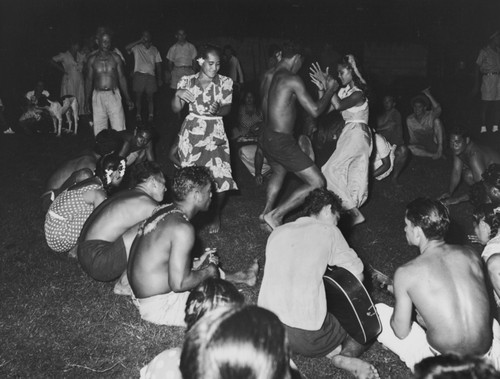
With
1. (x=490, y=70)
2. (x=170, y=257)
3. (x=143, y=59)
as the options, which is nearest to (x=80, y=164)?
(x=170, y=257)

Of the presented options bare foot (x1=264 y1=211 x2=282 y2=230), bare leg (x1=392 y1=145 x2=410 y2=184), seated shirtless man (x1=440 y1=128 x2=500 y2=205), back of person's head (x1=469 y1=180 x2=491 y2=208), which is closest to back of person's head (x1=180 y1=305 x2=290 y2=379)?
back of person's head (x1=469 y1=180 x2=491 y2=208)

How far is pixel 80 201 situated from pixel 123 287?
1.22 m

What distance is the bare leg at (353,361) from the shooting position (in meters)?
3.78

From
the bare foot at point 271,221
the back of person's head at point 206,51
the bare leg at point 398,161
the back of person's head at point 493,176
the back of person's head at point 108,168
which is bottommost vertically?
the bare leg at point 398,161

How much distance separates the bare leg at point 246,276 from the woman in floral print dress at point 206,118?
1.37 metres

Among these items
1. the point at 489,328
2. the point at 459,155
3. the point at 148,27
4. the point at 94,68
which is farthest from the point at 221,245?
the point at 148,27

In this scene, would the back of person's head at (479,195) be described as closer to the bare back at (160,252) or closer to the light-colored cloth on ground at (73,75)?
the bare back at (160,252)

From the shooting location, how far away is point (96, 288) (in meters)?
5.16

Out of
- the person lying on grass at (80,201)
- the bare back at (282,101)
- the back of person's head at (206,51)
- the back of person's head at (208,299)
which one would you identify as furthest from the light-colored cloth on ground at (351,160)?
the back of person's head at (208,299)

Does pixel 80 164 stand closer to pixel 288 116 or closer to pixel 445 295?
pixel 288 116

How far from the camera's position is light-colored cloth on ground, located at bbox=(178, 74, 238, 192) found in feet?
20.2

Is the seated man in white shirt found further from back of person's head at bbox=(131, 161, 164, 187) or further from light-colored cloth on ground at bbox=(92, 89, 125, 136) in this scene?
light-colored cloth on ground at bbox=(92, 89, 125, 136)

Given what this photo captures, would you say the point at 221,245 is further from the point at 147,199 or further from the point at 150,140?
the point at 150,140

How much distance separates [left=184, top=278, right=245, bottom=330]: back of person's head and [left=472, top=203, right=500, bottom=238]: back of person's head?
264 cm
